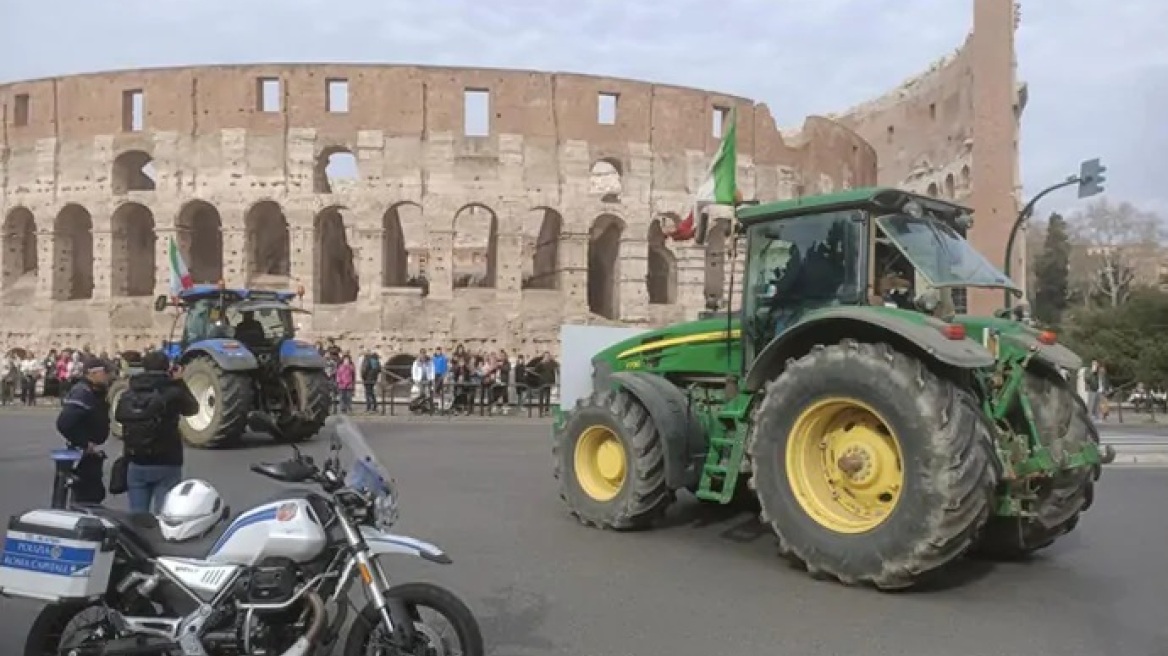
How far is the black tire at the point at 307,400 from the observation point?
15.5 meters

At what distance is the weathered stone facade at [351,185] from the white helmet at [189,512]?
1157 inches

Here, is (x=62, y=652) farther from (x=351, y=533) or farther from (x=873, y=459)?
(x=873, y=459)

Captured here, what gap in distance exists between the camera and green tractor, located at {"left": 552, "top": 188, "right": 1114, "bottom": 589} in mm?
6109

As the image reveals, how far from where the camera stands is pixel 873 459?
656 cm

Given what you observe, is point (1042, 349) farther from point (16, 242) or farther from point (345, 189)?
point (16, 242)

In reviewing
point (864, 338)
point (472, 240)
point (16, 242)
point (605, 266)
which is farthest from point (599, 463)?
point (472, 240)

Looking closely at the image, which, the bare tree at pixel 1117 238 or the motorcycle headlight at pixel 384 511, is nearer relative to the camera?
the motorcycle headlight at pixel 384 511

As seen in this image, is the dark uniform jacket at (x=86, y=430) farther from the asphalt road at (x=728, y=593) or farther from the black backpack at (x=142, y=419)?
the asphalt road at (x=728, y=593)

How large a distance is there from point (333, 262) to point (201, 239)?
16.0 ft

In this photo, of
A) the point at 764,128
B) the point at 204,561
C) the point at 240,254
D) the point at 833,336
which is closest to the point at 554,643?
the point at 204,561

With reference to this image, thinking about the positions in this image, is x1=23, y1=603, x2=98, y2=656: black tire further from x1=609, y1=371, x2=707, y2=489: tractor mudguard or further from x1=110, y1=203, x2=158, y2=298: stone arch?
x1=110, y1=203, x2=158, y2=298: stone arch

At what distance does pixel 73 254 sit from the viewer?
3684 cm

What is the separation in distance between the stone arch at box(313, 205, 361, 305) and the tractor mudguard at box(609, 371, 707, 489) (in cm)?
2808

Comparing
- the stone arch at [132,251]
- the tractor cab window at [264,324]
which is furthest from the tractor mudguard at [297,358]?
the stone arch at [132,251]
